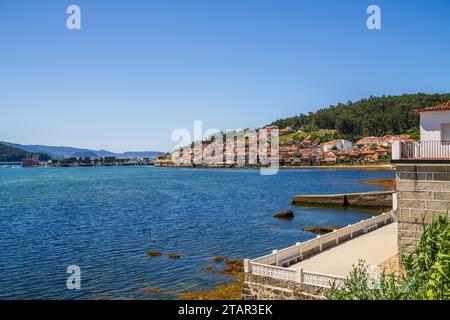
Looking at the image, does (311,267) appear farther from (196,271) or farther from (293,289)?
(196,271)

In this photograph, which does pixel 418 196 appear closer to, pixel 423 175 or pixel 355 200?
pixel 423 175

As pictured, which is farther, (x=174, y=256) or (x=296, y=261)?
(x=174, y=256)

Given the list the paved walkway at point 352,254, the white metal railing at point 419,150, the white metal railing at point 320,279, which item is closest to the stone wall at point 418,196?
the white metal railing at point 419,150

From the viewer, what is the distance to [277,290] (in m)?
15.6

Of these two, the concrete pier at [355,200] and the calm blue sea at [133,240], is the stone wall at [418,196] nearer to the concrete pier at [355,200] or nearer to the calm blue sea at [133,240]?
the calm blue sea at [133,240]

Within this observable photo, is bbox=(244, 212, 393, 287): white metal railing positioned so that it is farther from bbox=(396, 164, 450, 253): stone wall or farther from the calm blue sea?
the calm blue sea

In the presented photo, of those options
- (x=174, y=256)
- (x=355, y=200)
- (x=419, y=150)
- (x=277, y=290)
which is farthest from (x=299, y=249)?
(x=355, y=200)

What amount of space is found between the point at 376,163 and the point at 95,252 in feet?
459

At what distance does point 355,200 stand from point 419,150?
37297 millimetres

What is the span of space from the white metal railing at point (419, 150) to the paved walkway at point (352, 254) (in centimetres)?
491

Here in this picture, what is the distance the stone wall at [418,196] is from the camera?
51.8ft

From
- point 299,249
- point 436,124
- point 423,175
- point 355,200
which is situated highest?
point 436,124

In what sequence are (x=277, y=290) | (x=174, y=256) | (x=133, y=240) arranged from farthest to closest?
(x=133, y=240) < (x=174, y=256) < (x=277, y=290)
